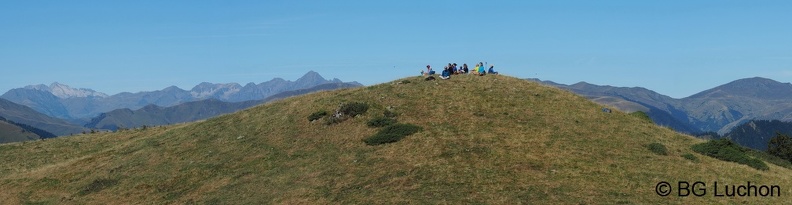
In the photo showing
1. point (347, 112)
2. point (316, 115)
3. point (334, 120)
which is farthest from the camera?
point (316, 115)

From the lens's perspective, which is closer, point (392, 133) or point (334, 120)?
point (392, 133)

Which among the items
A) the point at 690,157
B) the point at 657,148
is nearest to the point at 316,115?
the point at 657,148

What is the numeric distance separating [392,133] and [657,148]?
64.7 feet

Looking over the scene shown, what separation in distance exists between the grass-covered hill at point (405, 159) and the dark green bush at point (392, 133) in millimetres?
725

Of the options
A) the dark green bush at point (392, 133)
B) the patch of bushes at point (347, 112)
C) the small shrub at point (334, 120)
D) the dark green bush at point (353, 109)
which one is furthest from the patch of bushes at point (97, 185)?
the dark green bush at point (353, 109)

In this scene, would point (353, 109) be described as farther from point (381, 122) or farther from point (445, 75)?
point (445, 75)

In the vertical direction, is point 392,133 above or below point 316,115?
below

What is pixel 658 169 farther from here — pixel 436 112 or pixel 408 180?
pixel 436 112

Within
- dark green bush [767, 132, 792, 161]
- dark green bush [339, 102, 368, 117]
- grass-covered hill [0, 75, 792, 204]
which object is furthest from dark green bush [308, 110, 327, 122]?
dark green bush [767, 132, 792, 161]

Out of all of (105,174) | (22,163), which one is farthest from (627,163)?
(22,163)

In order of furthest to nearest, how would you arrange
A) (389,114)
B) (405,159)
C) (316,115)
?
(316,115) → (389,114) → (405,159)

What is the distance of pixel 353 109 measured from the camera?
2314 inches

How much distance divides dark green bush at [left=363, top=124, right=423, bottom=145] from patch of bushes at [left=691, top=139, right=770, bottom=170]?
21.6 m

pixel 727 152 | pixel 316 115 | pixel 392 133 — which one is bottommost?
pixel 727 152
